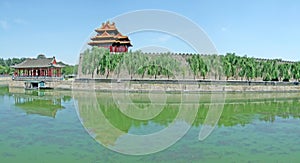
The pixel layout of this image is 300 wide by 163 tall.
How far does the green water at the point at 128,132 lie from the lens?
21.1 feet

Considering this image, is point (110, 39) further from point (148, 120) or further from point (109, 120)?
point (148, 120)

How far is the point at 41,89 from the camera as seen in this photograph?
24.9 metres

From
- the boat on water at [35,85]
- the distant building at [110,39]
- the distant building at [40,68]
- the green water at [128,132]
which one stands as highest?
the distant building at [110,39]

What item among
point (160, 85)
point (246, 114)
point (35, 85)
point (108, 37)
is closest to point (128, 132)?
point (246, 114)

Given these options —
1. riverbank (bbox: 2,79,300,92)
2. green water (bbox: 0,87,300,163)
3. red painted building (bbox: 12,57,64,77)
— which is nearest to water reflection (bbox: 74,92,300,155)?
green water (bbox: 0,87,300,163)

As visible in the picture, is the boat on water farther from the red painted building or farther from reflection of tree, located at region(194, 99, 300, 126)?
reflection of tree, located at region(194, 99, 300, 126)

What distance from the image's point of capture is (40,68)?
2653 centimetres

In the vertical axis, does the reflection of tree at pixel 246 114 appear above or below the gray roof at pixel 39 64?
below

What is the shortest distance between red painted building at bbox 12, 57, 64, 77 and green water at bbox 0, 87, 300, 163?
42.2ft

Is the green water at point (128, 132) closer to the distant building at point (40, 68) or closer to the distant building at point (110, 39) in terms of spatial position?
the distant building at point (40, 68)

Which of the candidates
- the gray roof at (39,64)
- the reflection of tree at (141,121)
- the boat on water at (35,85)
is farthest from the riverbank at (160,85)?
the reflection of tree at (141,121)

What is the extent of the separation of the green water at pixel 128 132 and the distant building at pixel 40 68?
12.9 metres

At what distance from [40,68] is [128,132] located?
65.8ft

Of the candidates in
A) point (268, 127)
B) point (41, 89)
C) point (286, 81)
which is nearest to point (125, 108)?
point (268, 127)
